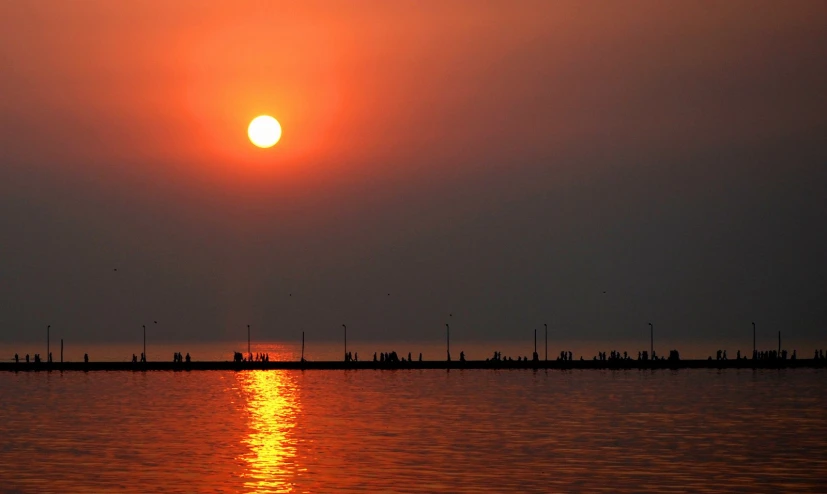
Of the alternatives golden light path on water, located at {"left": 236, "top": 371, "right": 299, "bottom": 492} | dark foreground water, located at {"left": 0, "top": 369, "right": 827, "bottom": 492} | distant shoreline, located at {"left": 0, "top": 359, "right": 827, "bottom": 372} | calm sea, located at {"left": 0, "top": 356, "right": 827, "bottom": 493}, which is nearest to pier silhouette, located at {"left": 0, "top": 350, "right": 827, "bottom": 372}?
distant shoreline, located at {"left": 0, "top": 359, "right": 827, "bottom": 372}

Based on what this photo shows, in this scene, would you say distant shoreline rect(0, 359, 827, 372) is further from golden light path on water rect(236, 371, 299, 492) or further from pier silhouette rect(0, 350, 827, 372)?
golden light path on water rect(236, 371, 299, 492)

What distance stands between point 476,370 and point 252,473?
108 m

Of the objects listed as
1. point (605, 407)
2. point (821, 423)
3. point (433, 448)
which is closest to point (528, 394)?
point (605, 407)

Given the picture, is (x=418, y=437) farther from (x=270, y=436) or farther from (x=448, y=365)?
(x=448, y=365)

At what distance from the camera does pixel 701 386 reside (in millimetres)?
114500

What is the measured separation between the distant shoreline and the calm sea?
36.4 metres

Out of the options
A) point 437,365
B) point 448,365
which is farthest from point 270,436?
point 437,365

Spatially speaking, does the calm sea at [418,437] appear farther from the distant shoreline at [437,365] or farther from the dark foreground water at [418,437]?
the distant shoreline at [437,365]

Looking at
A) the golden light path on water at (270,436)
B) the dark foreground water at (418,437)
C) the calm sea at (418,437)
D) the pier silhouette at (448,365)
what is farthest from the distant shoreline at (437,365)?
the calm sea at (418,437)

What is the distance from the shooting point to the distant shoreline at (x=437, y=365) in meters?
155

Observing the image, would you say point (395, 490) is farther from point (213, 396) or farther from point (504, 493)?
point (213, 396)

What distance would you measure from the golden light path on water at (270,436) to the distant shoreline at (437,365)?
30.5 metres

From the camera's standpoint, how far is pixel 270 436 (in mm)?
69125

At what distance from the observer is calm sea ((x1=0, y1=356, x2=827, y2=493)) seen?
1983 inches
